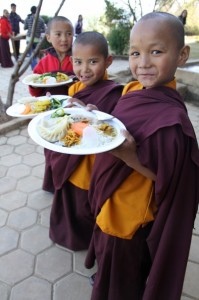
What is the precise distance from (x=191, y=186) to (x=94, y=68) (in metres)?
0.89

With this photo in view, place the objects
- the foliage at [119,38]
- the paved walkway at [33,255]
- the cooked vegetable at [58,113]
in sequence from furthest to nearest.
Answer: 1. the foliage at [119,38]
2. the paved walkway at [33,255]
3. the cooked vegetable at [58,113]

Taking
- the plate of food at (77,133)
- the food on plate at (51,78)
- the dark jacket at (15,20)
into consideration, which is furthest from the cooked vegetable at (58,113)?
the dark jacket at (15,20)

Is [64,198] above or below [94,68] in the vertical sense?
below

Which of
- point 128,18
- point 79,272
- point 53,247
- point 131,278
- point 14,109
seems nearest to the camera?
Result: point 131,278

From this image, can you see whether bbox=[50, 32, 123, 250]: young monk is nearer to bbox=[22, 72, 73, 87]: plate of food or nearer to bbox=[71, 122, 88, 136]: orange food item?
bbox=[22, 72, 73, 87]: plate of food

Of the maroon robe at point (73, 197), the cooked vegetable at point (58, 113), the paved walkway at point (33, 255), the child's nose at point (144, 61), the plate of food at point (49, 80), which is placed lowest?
the paved walkway at point (33, 255)

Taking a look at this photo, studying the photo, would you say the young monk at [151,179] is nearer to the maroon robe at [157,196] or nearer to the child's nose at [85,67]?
the maroon robe at [157,196]

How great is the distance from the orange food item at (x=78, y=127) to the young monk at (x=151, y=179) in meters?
0.15

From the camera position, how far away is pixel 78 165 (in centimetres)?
184

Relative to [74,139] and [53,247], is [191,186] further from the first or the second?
[53,247]

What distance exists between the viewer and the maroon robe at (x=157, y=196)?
1154mm

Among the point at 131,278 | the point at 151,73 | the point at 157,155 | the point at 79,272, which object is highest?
the point at 151,73

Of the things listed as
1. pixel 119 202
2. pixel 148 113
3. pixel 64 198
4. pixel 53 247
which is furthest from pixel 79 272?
pixel 148 113

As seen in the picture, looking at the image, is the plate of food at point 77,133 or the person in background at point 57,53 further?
the person in background at point 57,53
